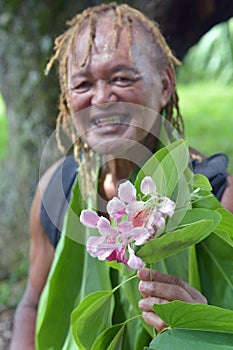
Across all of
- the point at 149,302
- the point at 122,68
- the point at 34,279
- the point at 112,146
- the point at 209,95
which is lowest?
the point at 209,95

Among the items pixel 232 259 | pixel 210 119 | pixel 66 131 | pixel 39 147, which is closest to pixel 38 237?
pixel 66 131

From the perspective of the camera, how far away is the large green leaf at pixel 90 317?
2.73ft

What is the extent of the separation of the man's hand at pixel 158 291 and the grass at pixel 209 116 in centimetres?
267

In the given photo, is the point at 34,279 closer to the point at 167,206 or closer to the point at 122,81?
the point at 122,81

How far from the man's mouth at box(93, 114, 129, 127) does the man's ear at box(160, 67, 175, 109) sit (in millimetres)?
166

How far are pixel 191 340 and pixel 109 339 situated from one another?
0.16 meters

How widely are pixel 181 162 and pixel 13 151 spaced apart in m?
1.79

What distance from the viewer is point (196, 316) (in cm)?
Result: 74

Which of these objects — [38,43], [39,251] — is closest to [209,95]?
[38,43]

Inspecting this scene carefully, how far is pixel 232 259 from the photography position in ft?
3.18

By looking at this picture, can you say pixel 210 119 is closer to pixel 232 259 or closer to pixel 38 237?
pixel 38 237

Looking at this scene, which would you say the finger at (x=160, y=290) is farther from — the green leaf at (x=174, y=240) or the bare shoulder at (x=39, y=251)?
the bare shoulder at (x=39, y=251)

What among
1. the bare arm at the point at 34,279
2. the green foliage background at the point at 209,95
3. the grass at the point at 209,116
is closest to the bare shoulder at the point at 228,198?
the bare arm at the point at 34,279

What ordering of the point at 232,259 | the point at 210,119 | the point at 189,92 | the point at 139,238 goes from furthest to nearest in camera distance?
the point at 189,92 < the point at 210,119 < the point at 232,259 < the point at 139,238
